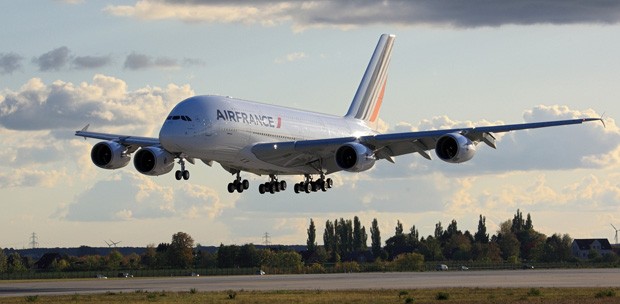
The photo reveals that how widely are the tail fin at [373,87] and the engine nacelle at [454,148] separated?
23.8 meters

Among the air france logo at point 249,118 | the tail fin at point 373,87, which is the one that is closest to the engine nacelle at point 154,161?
the air france logo at point 249,118

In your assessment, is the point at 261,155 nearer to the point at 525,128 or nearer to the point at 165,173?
the point at 165,173

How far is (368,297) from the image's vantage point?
89.0 meters

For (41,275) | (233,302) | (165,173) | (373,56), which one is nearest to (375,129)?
(373,56)

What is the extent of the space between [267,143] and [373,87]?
32.0 meters

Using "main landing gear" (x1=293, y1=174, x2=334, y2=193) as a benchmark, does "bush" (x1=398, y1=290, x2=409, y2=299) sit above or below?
below

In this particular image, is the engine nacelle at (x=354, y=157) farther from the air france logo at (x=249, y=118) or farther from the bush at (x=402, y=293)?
the bush at (x=402, y=293)

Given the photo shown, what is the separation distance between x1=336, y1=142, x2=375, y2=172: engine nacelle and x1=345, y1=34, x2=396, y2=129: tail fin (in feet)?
66.8

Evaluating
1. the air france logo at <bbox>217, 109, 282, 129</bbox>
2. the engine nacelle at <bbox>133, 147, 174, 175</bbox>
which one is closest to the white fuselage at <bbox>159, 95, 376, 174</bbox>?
the air france logo at <bbox>217, 109, 282, 129</bbox>

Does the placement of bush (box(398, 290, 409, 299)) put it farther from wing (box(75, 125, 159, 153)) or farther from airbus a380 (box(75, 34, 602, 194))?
wing (box(75, 125, 159, 153))

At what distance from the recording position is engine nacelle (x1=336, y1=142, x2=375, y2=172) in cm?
9575

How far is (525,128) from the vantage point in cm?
9600

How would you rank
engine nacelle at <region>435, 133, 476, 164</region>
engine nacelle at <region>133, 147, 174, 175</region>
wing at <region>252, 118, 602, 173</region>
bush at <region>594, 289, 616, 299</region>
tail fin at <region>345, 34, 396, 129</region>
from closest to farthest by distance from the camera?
bush at <region>594, 289, 616, 299</region> → engine nacelle at <region>435, 133, 476, 164</region> → wing at <region>252, 118, 602, 173</region> → engine nacelle at <region>133, 147, 174, 175</region> → tail fin at <region>345, 34, 396, 129</region>

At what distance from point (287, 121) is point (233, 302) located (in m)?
19.8
